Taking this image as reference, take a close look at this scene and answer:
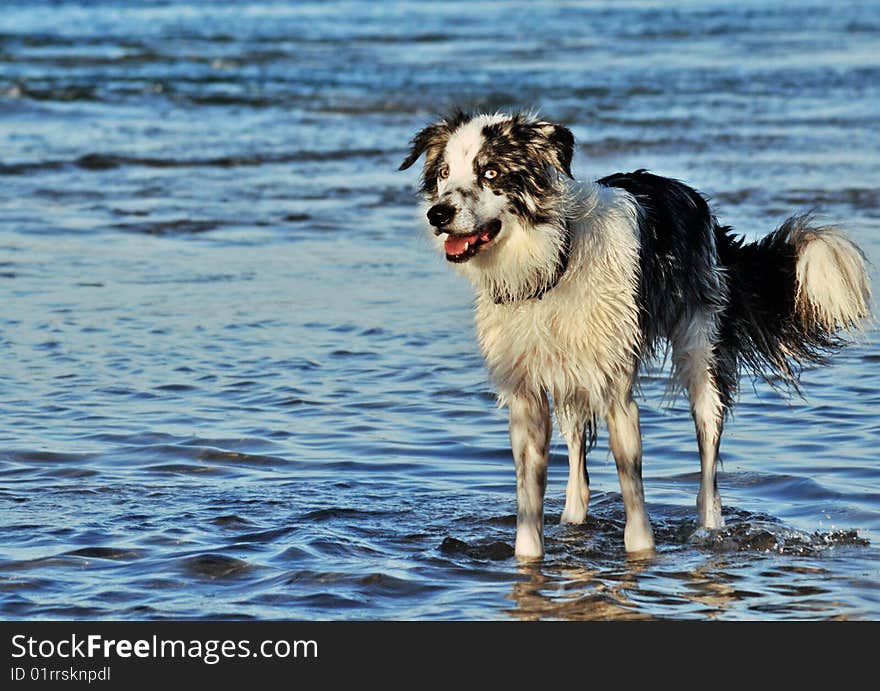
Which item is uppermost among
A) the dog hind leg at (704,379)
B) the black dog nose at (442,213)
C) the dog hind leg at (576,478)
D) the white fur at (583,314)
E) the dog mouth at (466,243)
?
the black dog nose at (442,213)

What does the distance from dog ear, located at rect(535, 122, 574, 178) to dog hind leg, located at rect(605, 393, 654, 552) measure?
97 centimetres

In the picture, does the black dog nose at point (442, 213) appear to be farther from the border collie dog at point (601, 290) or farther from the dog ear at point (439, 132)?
the dog ear at point (439, 132)

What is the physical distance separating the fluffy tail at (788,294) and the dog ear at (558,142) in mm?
1235

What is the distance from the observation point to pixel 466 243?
218 inches

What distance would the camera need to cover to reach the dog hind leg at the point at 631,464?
19.6 feet

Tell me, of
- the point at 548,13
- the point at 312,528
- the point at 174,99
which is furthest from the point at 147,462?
the point at 548,13

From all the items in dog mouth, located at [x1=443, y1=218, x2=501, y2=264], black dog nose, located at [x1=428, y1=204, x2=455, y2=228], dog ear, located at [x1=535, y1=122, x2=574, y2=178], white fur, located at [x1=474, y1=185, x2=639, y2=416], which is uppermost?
Answer: dog ear, located at [x1=535, y1=122, x2=574, y2=178]

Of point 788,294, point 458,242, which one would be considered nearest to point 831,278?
point 788,294

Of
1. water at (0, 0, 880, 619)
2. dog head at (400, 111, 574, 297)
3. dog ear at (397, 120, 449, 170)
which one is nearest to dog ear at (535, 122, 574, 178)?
dog head at (400, 111, 574, 297)

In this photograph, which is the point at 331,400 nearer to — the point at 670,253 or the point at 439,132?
the point at 670,253

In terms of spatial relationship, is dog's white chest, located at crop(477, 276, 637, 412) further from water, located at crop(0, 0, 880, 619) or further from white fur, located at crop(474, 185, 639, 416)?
water, located at crop(0, 0, 880, 619)

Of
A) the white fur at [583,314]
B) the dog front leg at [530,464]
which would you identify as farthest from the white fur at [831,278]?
the dog front leg at [530,464]

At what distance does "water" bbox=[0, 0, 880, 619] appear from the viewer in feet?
18.3
